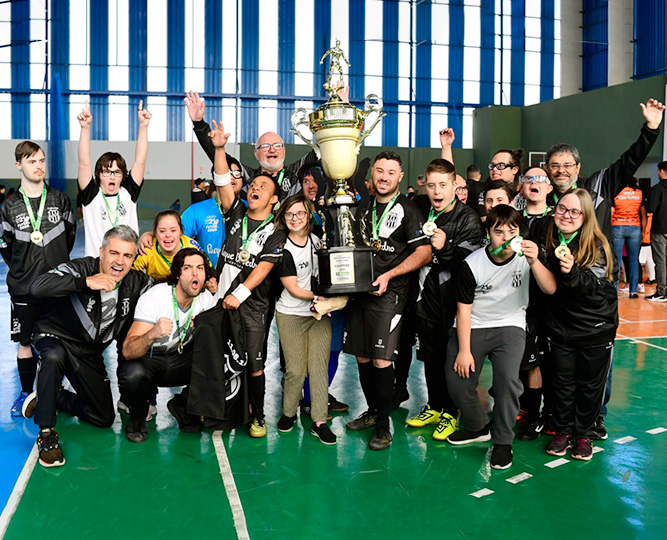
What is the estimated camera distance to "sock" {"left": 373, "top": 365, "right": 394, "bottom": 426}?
397cm

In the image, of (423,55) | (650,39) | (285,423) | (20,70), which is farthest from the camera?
(423,55)

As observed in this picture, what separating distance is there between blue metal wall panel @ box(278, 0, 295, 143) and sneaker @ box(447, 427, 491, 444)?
856 inches

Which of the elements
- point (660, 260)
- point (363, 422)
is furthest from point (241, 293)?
point (660, 260)

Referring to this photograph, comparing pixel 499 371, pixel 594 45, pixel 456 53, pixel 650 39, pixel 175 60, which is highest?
pixel 594 45

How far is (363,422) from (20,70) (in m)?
24.4

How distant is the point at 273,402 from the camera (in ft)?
15.8

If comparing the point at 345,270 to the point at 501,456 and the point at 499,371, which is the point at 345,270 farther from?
the point at 501,456

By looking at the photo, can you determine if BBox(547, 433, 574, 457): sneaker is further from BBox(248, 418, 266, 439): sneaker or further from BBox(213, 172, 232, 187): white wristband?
BBox(213, 172, 232, 187): white wristband

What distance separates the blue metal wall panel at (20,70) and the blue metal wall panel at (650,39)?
2160cm

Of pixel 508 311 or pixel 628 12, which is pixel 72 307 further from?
pixel 628 12

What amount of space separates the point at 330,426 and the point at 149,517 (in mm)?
1488

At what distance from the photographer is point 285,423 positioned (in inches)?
166

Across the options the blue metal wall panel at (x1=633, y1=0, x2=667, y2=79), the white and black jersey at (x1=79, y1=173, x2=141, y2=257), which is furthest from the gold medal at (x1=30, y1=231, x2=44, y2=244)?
the blue metal wall panel at (x1=633, y1=0, x2=667, y2=79)

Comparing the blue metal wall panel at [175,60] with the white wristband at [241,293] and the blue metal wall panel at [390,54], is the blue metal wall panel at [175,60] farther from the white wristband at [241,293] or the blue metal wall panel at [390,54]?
the white wristband at [241,293]
